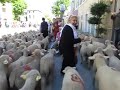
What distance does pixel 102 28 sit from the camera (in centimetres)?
1543

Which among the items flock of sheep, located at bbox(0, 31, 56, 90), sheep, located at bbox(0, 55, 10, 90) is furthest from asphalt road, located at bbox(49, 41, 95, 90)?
sheep, located at bbox(0, 55, 10, 90)

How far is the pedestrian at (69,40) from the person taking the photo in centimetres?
750

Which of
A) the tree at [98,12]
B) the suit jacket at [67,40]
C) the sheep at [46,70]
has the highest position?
the tree at [98,12]

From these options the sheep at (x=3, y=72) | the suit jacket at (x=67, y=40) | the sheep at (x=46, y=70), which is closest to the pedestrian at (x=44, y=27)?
the suit jacket at (x=67, y=40)

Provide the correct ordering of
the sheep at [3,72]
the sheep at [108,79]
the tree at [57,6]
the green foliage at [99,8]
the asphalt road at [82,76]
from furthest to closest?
the tree at [57,6], the green foliage at [99,8], the asphalt road at [82,76], the sheep at [3,72], the sheep at [108,79]

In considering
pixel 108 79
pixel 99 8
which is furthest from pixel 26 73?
pixel 99 8

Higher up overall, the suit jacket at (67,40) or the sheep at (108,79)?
the suit jacket at (67,40)

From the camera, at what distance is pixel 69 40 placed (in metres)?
7.66

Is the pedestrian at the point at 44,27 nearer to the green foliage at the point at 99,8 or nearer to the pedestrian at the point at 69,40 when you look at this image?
the green foliage at the point at 99,8

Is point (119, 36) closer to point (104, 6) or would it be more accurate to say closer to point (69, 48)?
point (69, 48)

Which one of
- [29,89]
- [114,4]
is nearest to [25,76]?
[29,89]

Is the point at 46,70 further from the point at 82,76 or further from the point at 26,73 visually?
the point at 82,76

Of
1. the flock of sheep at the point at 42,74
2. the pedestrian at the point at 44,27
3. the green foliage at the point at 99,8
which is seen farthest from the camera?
the pedestrian at the point at 44,27

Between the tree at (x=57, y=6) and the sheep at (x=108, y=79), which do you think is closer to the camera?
the sheep at (x=108, y=79)
